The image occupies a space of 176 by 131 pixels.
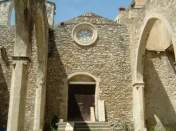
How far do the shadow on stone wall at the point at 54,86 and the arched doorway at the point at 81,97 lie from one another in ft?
1.65

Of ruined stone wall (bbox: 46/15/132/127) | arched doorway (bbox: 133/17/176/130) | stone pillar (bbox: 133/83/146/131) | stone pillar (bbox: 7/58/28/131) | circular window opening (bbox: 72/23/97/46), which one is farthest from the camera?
circular window opening (bbox: 72/23/97/46)

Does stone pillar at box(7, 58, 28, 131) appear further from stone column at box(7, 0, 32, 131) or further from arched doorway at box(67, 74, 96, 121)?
arched doorway at box(67, 74, 96, 121)

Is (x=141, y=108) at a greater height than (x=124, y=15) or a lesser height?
lesser

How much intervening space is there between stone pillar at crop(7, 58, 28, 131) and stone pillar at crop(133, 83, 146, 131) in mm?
5995

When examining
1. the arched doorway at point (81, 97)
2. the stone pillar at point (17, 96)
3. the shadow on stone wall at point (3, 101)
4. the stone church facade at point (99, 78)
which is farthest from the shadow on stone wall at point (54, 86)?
the stone pillar at point (17, 96)

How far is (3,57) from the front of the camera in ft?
46.8

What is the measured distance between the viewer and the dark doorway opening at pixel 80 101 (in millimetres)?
14430

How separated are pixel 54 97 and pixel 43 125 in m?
1.37

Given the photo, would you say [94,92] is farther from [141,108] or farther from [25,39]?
[25,39]

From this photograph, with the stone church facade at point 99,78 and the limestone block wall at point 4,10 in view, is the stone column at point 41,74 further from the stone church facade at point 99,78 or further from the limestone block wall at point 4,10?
the limestone block wall at point 4,10

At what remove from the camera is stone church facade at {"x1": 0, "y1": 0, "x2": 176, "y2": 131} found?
13516mm

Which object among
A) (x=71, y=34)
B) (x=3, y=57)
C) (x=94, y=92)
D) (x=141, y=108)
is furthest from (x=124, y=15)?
(x=3, y=57)

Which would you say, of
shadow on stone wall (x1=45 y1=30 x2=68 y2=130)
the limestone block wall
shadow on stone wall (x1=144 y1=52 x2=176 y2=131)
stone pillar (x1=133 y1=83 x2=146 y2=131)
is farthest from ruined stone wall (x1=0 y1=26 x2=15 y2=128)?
the limestone block wall

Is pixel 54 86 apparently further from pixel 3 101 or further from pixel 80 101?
pixel 3 101
